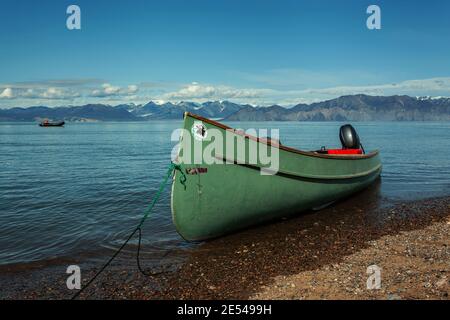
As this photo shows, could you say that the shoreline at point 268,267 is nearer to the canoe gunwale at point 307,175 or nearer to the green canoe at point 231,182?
the green canoe at point 231,182

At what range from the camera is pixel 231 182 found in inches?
370

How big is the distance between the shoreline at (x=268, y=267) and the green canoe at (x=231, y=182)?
2.03ft

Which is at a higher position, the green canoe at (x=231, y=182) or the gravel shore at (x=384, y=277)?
the green canoe at (x=231, y=182)

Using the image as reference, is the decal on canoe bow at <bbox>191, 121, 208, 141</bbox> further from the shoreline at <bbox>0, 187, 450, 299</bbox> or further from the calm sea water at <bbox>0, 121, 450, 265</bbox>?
the calm sea water at <bbox>0, 121, 450, 265</bbox>

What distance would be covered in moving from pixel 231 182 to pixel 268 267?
2.38m

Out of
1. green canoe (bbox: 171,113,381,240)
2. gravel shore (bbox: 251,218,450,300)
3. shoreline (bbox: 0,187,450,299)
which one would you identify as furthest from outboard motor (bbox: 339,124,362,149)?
gravel shore (bbox: 251,218,450,300)

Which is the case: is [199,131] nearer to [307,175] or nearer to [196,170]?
[196,170]

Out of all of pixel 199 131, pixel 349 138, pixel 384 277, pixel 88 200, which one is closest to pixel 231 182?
pixel 199 131

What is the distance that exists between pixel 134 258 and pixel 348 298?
5258mm

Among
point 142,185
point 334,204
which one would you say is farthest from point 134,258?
point 142,185

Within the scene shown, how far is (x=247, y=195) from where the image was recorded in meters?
9.78

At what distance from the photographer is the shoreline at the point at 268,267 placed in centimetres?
687

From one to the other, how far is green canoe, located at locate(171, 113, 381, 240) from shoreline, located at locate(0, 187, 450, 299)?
2.03 ft

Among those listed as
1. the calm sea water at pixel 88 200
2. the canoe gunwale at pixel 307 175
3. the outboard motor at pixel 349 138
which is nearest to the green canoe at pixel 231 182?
the canoe gunwale at pixel 307 175
